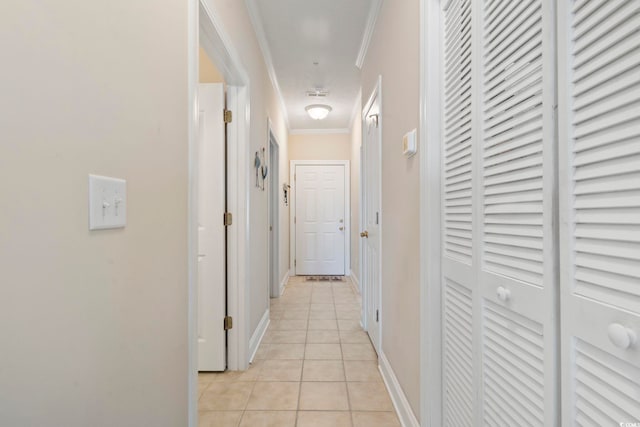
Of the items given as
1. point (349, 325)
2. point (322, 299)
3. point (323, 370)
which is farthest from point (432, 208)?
point (322, 299)

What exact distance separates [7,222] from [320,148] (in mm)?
5103

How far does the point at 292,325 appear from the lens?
3.11m

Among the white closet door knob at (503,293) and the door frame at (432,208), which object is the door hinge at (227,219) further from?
A: the white closet door knob at (503,293)

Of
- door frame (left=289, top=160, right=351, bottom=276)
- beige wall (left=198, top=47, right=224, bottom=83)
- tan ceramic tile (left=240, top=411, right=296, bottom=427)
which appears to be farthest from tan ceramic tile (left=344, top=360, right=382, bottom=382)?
door frame (left=289, top=160, right=351, bottom=276)

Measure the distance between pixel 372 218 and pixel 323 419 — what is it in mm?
1519

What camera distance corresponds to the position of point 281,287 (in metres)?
4.50

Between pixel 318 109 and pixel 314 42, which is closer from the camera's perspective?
pixel 314 42

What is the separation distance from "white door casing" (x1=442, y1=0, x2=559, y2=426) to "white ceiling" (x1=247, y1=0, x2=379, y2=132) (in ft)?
4.74

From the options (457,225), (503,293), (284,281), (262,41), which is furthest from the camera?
(284,281)

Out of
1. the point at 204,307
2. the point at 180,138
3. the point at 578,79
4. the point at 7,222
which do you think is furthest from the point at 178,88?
the point at 204,307

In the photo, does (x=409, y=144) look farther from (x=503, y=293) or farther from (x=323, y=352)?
(x=323, y=352)

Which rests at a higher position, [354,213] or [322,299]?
[354,213]

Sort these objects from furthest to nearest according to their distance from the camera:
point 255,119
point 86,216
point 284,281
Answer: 1. point 284,281
2. point 255,119
3. point 86,216

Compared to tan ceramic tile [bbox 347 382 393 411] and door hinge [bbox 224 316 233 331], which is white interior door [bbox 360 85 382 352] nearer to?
tan ceramic tile [bbox 347 382 393 411]
